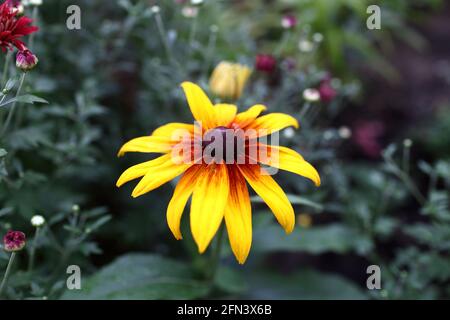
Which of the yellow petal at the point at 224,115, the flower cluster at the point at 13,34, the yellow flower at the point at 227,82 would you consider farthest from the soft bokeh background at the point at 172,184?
the yellow petal at the point at 224,115

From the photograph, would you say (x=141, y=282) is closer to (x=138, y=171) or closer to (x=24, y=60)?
(x=138, y=171)

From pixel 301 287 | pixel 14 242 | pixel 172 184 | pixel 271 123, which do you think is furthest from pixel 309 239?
pixel 14 242

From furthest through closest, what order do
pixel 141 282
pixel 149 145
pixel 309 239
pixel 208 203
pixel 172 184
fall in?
pixel 309 239 → pixel 172 184 → pixel 141 282 → pixel 149 145 → pixel 208 203

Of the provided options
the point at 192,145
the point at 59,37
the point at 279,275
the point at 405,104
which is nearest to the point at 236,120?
the point at 192,145

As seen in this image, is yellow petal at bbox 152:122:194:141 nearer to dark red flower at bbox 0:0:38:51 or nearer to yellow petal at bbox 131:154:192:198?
yellow petal at bbox 131:154:192:198

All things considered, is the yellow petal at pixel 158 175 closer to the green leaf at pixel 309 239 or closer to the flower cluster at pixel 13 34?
the flower cluster at pixel 13 34
